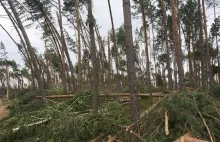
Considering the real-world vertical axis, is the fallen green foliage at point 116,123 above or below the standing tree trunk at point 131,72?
Answer: below

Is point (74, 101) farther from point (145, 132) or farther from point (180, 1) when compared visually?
point (180, 1)

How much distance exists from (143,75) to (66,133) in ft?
64.7

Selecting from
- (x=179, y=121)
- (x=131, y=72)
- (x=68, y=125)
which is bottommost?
(x=68, y=125)

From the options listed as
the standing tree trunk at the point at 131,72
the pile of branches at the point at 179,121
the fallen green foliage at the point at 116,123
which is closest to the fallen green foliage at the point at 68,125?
the fallen green foliage at the point at 116,123

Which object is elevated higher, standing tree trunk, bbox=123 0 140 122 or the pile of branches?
standing tree trunk, bbox=123 0 140 122

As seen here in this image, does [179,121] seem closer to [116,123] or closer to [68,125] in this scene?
[116,123]

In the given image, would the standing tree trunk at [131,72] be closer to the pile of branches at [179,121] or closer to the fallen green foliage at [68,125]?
the pile of branches at [179,121]

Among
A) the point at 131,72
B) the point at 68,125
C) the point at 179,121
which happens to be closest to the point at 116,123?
the point at 68,125

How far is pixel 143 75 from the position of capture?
83.6 ft

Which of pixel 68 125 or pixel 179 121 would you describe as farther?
pixel 68 125

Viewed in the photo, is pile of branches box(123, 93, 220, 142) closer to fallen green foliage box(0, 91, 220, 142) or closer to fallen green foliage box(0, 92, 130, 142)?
fallen green foliage box(0, 91, 220, 142)

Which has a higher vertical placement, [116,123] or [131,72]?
[131,72]

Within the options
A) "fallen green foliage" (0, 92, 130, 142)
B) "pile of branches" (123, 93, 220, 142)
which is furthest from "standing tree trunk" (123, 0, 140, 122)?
"fallen green foliage" (0, 92, 130, 142)

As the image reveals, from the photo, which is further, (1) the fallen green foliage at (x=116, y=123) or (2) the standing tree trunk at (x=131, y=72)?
(2) the standing tree trunk at (x=131, y=72)
